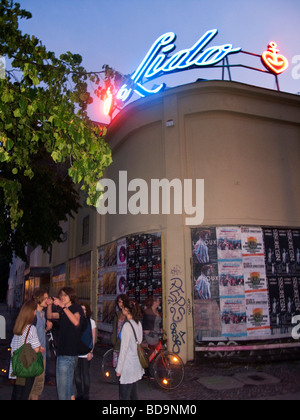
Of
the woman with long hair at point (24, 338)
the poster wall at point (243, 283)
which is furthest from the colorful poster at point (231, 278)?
the woman with long hair at point (24, 338)

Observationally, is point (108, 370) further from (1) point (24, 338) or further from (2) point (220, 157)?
(2) point (220, 157)

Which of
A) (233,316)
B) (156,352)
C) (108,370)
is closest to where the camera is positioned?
(156,352)

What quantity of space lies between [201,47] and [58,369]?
11.3 metres

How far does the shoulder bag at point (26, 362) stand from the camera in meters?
4.59

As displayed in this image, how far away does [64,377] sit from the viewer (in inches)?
197

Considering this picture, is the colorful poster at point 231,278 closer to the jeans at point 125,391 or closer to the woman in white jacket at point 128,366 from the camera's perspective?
the woman in white jacket at point 128,366

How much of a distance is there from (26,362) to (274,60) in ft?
42.7

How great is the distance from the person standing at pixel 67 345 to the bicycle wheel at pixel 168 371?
2490mm

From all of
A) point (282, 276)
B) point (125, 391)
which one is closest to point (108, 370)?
point (125, 391)

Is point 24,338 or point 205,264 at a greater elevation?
point 205,264

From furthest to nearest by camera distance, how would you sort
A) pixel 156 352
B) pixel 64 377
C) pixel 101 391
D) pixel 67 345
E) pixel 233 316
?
pixel 233 316
pixel 156 352
pixel 101 391
pixel 67 345
pixel 64 377

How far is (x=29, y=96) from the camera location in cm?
447

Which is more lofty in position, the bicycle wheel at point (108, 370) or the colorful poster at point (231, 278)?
the colorful poster at point (231, 278)
